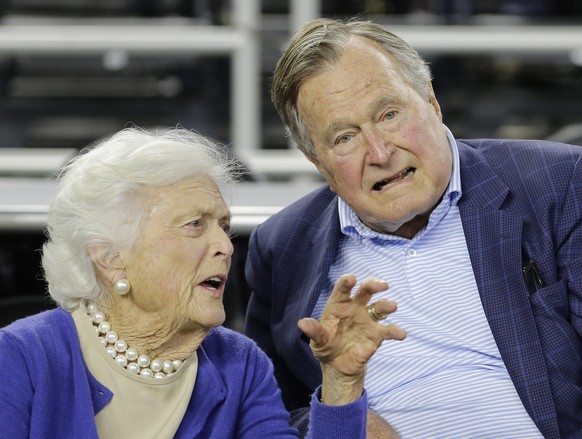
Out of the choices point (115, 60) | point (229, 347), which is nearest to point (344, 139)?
point (229, 347)

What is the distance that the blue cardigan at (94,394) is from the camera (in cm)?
198

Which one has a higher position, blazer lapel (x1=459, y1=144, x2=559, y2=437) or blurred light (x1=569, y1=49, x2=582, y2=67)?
blazer lapel (x1=459, y1=144, x2=559, y2=437)

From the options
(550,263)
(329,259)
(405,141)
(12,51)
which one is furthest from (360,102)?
(12,51)

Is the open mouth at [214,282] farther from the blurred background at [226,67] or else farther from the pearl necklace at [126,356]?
the blurred background at [226,67]

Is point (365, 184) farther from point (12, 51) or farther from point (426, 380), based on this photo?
point (12, 51)

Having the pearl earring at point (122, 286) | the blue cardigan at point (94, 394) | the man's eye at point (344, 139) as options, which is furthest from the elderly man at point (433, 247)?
the pearl earring at point (122, 286)

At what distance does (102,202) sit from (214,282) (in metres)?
0.26

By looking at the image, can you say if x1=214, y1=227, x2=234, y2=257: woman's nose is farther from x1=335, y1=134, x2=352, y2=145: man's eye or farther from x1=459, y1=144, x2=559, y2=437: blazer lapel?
x1=459, y1=144, x2=559, y2=437: blazer lapel

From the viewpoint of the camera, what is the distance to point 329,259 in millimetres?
2510

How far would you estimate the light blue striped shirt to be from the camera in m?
2.31

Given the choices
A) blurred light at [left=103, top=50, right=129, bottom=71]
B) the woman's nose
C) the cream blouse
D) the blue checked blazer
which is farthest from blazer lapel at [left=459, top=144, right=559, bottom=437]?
blurred light at [left=103, top=50, right=129, bottom=71]

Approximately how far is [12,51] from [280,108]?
252 centimetres

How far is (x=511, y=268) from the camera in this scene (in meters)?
2.35

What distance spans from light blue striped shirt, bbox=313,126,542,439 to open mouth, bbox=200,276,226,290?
15.5 inches
